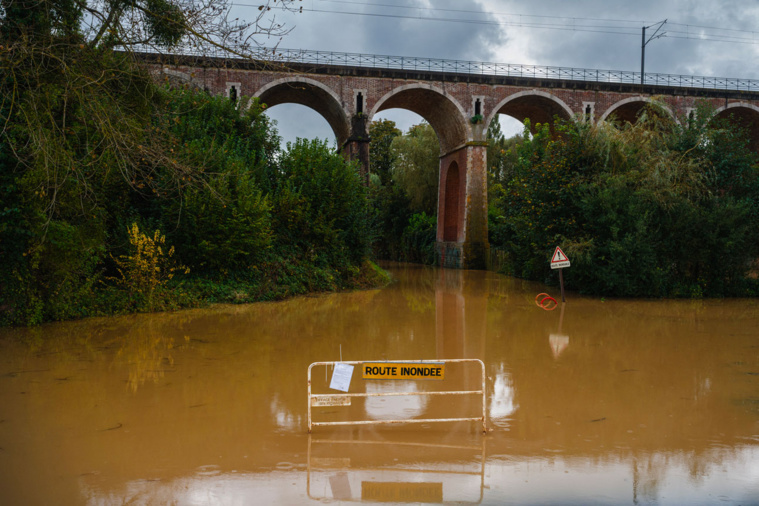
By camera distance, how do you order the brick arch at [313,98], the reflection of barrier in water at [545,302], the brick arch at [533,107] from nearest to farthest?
the reflection of barrier in water at [545,302] < the brick arch at [313,98] < the brick arch at [533,107]

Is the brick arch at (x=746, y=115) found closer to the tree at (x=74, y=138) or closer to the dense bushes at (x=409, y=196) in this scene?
the dense bushes at (x=409, y=196)

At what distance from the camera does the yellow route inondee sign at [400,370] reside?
517cm

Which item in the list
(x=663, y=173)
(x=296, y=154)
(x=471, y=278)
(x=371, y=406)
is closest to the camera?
(x=371, y=406)

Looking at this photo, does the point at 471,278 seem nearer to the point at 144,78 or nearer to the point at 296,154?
the point at 296,154

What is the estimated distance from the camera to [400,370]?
17.0 ft

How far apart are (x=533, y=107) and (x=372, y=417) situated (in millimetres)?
27037

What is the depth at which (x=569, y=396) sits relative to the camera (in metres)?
6.89

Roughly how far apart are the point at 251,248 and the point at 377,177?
83.0 feet

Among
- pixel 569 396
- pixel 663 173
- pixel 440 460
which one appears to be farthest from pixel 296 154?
pixel 440 460

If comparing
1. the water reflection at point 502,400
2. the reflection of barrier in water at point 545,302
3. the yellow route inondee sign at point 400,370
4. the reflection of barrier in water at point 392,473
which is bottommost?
the reflection of barrier in water at point 392,473

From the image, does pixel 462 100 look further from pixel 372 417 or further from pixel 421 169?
pixel 372 417

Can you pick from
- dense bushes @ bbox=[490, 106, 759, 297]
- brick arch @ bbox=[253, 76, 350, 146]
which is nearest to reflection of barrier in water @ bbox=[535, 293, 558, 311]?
dense bushes @ bbox=[490, 106, 759, 297]

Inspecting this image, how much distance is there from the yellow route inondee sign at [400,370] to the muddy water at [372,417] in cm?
65

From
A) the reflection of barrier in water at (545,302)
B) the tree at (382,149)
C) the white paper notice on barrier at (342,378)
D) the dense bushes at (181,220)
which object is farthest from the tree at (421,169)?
the white paper notice on barrier at (342,378)
